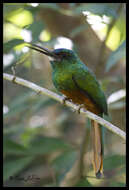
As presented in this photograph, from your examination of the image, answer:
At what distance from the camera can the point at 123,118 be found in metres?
3.29

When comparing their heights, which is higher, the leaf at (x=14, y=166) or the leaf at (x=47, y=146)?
the leaf at (x=47, y=146)

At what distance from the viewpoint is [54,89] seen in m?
3.11

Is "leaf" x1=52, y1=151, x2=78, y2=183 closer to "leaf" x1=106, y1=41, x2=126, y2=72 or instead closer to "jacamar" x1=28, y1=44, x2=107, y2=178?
"jacamar" x1=28, y1=44, x2=107, y2=178

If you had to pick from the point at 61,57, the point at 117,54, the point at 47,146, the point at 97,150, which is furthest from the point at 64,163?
the point at 117,54

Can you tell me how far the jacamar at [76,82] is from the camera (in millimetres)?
2650

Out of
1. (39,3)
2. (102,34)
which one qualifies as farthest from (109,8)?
(102,34)

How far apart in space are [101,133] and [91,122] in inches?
5.0

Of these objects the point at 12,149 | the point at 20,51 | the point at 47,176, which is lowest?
the point at 47,176

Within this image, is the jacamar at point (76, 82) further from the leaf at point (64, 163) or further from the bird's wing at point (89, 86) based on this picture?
the leaf at point (64, 163)

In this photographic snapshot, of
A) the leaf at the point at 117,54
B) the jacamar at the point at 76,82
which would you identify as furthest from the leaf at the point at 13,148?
the leaf at the point at 117,54

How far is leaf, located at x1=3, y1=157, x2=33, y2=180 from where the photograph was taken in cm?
296

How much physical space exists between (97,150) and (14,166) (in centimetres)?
92

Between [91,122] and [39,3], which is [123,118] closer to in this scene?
[91,122]

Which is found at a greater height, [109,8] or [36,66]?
[109,8]
